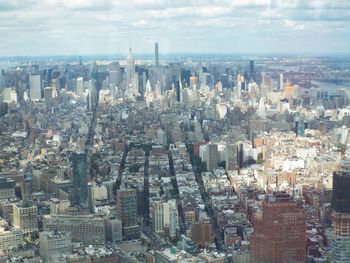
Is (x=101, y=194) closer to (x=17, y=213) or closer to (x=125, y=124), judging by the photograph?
(x=17, y=213)

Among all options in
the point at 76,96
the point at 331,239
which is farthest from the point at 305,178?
the point at 76,96

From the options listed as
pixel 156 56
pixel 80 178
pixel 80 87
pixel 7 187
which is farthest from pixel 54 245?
pixel 80 87

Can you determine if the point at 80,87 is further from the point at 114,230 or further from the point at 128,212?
the point at 114,230

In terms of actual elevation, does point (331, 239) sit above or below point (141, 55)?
below

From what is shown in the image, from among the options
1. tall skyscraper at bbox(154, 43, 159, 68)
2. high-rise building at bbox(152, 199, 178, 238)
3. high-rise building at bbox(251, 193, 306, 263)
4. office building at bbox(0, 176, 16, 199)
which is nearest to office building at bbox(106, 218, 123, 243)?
high-rise building at bbox(152, 199, 178, 238)

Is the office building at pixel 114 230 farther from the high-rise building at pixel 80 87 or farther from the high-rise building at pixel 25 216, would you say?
the high-rise building at pixel 80 87

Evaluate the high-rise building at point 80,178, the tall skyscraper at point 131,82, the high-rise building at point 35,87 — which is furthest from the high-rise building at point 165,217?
the high-rise building at point 35,87
